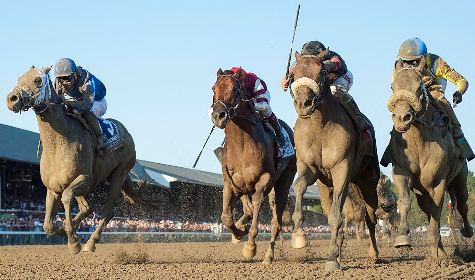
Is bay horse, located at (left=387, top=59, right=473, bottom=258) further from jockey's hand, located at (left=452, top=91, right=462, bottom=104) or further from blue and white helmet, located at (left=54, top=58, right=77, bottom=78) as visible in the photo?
blue and white helmet, located at (left=54, top=58, right=77, bottom=78)

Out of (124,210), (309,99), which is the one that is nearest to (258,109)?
(309,99)

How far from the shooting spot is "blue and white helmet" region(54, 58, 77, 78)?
1258 cm

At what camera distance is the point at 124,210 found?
31016 millimetres

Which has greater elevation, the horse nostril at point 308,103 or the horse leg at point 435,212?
the horse nostril at point 308,103

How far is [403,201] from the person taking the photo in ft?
33.9

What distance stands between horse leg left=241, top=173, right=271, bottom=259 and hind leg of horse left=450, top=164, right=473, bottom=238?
2.49m

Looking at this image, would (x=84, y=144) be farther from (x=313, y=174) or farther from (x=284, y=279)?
(x=284, y=279)

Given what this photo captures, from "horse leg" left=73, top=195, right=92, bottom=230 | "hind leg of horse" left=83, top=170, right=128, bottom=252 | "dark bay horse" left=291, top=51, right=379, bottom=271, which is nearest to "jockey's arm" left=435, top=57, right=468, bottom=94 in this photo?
"dark bay horse" left=291, top=51, right=379, bottom=271

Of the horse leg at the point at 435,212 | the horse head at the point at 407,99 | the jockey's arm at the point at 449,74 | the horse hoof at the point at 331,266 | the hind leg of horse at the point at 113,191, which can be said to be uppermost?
the jockey's arm at the point at 449,74

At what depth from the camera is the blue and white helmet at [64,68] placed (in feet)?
41.3

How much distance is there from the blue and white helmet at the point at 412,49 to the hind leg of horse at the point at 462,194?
1746 millimetres

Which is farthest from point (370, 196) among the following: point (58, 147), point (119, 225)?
point (119, 225)

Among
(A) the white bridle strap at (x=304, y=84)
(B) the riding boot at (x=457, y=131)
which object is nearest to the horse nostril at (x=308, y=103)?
(A) the white bridle strap at (x=304, y=84)

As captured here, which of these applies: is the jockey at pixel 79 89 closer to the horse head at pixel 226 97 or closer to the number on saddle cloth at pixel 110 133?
the number on saddle cloth at pixel 110 133
